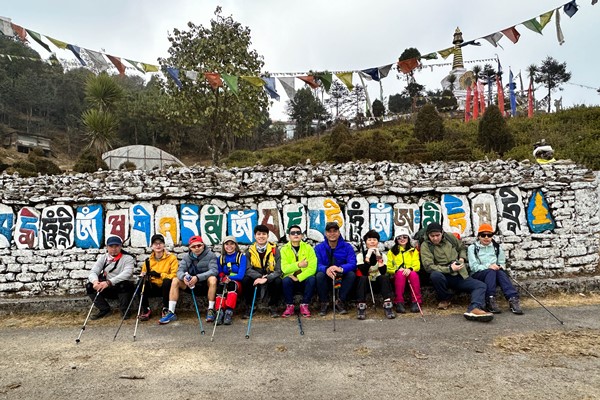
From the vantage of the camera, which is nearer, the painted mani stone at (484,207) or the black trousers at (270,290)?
the black trousers at (270,290)

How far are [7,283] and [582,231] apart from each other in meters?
9.32

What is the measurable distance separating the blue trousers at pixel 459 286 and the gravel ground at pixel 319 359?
0.26 meters

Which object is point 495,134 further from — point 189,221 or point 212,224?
point 189,221

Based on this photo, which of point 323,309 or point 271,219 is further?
point 271,219

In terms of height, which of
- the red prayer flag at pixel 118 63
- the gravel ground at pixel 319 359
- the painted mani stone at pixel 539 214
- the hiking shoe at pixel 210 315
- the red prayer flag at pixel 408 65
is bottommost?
the gravel ground at pixel 319 359

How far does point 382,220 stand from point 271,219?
1.79 metres

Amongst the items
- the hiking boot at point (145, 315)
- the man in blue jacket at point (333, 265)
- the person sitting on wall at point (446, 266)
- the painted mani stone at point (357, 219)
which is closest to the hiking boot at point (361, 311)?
the man in blue jacket at point (333, 265)

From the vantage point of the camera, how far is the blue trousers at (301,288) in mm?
5148

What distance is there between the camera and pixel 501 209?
19.3 ft

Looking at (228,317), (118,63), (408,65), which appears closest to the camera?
(228,317)

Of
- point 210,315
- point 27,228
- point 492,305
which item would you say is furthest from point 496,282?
point 27,228

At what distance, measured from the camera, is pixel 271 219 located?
5926mm

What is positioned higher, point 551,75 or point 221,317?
point 551,75

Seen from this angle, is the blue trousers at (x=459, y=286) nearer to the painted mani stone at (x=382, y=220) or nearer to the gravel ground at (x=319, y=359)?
the gravel ground at (x=319, y=359)
